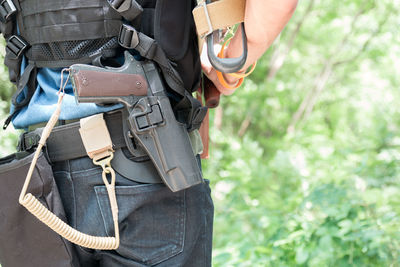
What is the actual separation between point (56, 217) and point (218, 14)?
0.71 metres

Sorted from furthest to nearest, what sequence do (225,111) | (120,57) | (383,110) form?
1. (225,111)
2. (383,110)
3. (120,57)

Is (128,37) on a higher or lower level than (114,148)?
higher

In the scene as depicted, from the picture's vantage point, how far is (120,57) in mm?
1340

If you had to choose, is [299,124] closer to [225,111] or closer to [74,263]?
[225,111]

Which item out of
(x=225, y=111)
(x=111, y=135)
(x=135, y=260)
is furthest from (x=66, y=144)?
(x=225, y=111)

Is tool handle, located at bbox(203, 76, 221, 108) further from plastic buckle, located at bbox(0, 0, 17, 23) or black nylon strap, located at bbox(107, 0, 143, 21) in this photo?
plastic buckle, located at bbox(0, 0, 17, 23)

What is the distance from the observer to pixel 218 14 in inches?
49.4

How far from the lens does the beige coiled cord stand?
1.15 m

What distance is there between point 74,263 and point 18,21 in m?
0.75

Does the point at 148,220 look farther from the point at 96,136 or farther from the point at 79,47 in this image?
the point at 79,47

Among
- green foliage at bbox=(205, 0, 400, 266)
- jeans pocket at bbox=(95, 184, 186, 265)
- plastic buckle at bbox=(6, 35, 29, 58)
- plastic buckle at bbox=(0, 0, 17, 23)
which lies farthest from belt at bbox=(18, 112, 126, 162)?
green foliage at bbox=(205, 0, 400, 266)

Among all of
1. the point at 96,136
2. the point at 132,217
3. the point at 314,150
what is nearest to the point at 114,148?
the point at 96,136

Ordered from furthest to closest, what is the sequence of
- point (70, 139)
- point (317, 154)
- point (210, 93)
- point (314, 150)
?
point (314, 150)
point (317, 154)
point (210, 93)
point (70, 139)

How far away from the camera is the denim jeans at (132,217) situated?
1233 mm
